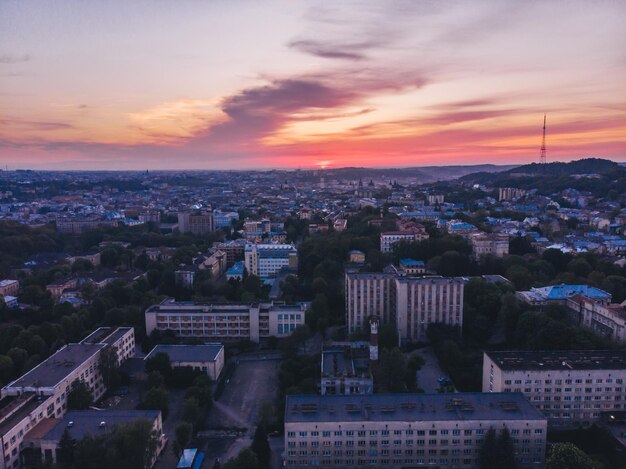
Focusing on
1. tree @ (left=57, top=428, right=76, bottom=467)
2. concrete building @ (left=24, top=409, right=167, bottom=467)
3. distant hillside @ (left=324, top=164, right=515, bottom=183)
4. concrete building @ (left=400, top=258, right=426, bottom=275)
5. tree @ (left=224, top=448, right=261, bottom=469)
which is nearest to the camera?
tree @ (left=224, top=448, right=261, bottom=469)

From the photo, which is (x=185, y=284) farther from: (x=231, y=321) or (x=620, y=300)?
(x=620, y=300)

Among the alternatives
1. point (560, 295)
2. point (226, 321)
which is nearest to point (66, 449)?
point (226, 321)

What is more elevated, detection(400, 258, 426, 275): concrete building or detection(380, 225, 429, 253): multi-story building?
detection(380, 225, 429, 253): multi-story building

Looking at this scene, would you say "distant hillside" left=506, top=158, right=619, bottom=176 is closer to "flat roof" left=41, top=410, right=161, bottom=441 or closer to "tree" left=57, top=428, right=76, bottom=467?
"flat roof" left=41, top=410, right=161, bottom=441

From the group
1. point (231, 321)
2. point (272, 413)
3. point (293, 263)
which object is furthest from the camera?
point (293, 263)

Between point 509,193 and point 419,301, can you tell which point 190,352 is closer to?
point 419,301

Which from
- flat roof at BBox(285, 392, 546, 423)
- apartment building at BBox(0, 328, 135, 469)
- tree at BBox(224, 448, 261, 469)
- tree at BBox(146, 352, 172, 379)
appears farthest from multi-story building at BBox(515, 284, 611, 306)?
apartment building at BBox(0, 328, 135, 469)

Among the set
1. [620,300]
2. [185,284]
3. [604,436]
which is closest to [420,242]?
[620,300]

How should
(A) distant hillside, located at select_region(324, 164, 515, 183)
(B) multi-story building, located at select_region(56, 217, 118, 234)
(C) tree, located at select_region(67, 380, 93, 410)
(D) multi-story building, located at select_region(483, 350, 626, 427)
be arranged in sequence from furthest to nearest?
(A) distant hillside, located at select_region(324, 164, 515, 183) < (B) multi-story building, located at select_region(56, 217, 118, 234) < (C) tree, located at select_region(67, 380, 93, 410) < (D) multi-story building, located at select_region(483, 350, 626, 427)
